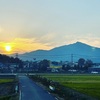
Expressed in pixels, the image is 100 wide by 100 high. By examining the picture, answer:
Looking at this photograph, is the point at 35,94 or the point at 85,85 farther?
the point at 85,85

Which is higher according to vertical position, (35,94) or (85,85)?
(85,85)

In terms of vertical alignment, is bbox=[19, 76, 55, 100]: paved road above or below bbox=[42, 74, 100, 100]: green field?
below

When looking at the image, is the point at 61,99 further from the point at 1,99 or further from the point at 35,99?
the point at 1,99

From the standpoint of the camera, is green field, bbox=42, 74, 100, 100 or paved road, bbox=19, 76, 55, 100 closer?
paved road, bbox=19, 76, 55, 100

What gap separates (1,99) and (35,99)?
6.96 m

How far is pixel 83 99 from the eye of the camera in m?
28.5

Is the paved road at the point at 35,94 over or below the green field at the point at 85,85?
below

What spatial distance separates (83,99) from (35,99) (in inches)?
245

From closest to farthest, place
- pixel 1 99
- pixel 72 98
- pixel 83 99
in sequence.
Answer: pixel 83 99
pixel 72 98
pixel 1 99

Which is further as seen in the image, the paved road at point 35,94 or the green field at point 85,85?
the green field at point 85,85

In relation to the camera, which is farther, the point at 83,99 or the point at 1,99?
the point at 1,99

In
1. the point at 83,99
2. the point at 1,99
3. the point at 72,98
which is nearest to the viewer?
the point at 83,99

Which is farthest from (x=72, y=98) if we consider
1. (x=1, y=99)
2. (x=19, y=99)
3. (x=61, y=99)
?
(x=1, y=99)

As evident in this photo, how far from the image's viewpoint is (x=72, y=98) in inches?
1233
